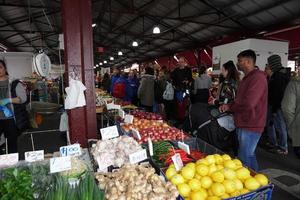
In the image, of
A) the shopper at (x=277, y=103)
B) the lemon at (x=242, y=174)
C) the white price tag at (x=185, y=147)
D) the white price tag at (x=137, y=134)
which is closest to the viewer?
the lemon at (x=242, y=174)

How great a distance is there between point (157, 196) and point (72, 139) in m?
1.80

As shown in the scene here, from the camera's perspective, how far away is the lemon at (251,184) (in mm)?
1847

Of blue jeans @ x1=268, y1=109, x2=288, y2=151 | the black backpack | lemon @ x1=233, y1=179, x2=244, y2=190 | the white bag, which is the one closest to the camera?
lemon @ x1=233, y1=179, x2=244, y2=190

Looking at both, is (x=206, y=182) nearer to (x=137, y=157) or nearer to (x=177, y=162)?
(x=177, y=162)

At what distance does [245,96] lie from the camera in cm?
281

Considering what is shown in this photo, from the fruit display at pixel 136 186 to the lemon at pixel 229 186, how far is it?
39 cm

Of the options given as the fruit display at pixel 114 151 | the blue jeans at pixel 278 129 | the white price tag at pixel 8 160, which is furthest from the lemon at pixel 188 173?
the blue jeans at pixel 278 129

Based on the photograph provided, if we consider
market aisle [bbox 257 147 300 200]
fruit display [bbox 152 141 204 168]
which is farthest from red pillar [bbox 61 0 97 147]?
market aisle [bbox 257 147 300 200]

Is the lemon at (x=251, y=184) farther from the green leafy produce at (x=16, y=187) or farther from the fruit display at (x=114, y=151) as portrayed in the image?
the green leafy produce at (x=16, y=187)

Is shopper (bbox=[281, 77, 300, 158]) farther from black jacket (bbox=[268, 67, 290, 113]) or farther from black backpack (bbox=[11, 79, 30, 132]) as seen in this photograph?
black backpack (bbox=[11, 79, 30, 132])

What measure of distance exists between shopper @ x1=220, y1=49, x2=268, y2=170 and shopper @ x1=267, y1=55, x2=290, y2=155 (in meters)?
1.89

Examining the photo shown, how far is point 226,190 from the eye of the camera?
1823 millimetres

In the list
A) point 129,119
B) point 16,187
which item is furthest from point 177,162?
point 129,119

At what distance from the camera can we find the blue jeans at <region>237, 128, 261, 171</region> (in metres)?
2.91
